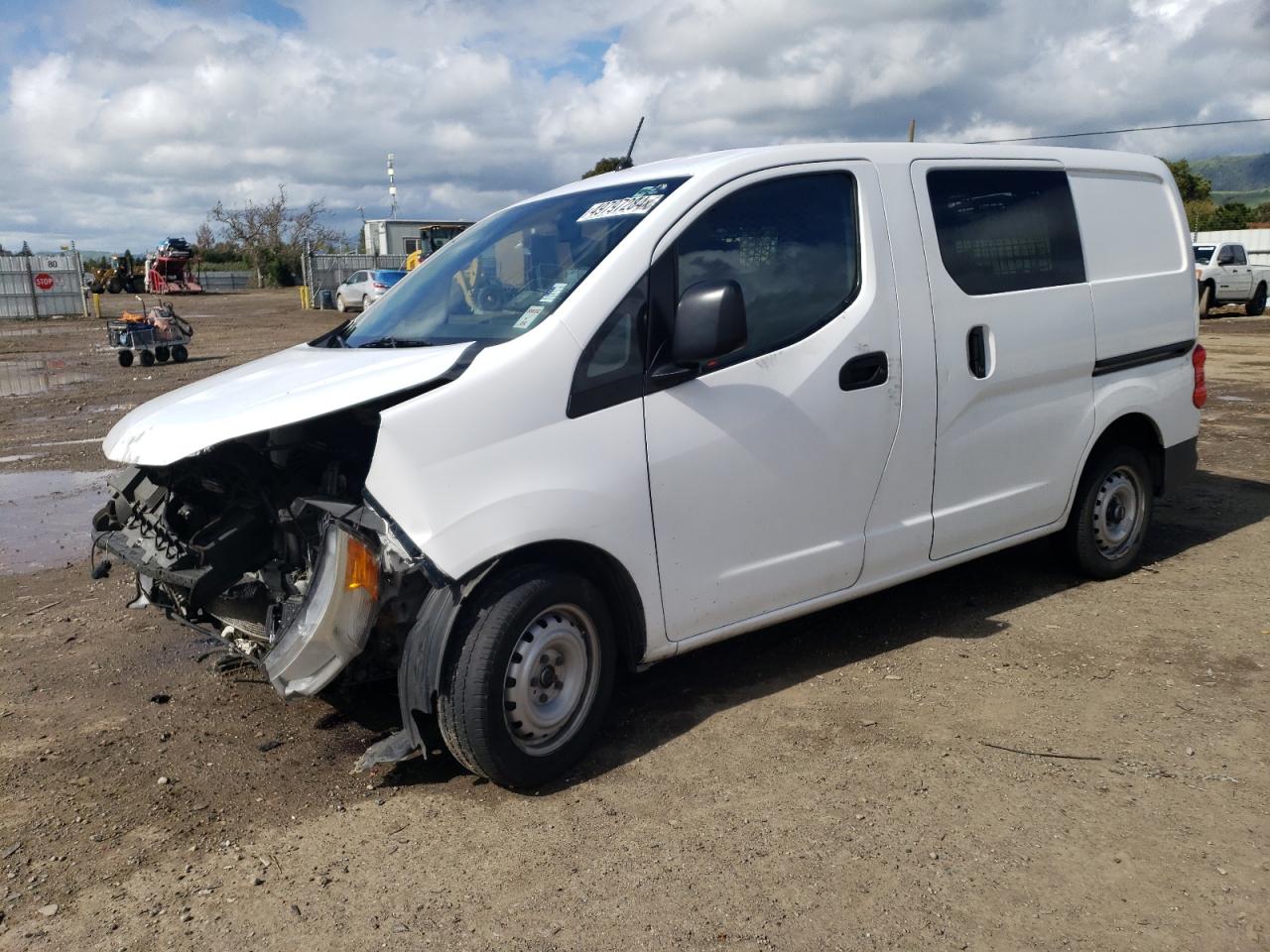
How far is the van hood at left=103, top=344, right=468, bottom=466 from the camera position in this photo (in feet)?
11.2

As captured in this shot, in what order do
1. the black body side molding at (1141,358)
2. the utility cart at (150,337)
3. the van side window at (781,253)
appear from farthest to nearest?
the utility cart at (150,337)
the black body side molding at (1141,358)
the van side window at (781,253)

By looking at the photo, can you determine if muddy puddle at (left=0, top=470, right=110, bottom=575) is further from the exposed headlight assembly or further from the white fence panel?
the white fence panel

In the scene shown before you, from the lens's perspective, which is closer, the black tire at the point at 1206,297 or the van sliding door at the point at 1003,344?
the van sliding door at the point at 1003,344

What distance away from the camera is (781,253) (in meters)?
4.08

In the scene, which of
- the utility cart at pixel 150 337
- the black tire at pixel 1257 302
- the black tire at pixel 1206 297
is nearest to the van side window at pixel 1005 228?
the utility cart at pixel 150 337

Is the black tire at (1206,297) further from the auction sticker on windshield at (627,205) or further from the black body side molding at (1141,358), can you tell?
the auction sticker on windshield at (627,205)

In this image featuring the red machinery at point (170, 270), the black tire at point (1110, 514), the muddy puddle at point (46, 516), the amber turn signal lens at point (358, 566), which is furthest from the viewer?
Result: the red machinery at point (170, 270)

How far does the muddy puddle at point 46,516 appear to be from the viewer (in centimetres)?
664

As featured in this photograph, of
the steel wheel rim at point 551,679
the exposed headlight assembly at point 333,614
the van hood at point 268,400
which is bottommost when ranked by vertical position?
the steel wheel rim at point 551,679

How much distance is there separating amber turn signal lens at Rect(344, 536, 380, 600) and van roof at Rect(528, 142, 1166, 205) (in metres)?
1.80

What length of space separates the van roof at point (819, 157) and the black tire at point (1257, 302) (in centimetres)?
2576

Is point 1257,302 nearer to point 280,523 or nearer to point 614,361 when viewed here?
point 614,361

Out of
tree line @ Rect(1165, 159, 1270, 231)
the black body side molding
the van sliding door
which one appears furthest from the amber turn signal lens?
tree line @ Rect(1165, 159, 1270, 231)

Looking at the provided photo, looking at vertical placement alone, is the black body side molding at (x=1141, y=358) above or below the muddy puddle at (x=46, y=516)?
above
